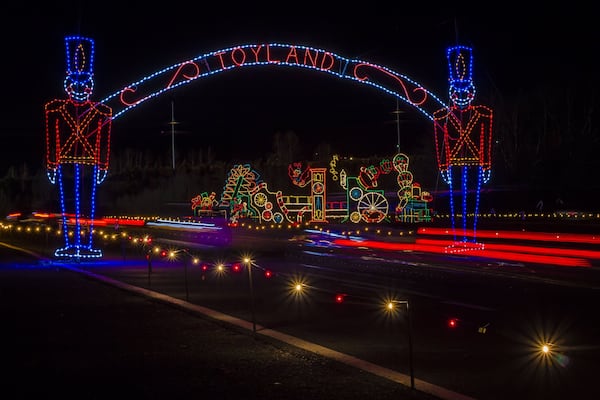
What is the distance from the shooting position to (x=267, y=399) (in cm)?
759

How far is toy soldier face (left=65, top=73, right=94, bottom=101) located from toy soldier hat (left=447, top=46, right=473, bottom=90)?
34.0 feet

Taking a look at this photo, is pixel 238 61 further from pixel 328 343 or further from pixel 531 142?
pixel 531 142

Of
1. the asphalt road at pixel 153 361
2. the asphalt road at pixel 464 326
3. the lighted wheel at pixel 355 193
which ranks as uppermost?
the lighted wheel at pixel 355 193

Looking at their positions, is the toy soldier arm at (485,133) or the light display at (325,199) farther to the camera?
the light display at (325,199)

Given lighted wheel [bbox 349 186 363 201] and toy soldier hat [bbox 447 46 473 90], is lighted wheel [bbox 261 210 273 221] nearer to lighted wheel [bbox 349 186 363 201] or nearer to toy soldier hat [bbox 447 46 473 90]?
lighted wheel [bbox 349 186 363 201]

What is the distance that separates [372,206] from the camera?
144 feet

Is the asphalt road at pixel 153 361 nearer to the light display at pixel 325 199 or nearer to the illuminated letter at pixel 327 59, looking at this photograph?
the illuminated letter at pixel 327 59

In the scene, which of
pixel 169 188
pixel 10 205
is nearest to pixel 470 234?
pixel 169 188

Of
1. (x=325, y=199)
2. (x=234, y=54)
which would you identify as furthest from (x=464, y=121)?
(x=325, y=199)

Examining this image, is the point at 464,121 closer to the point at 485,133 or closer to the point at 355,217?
the point at 485,133

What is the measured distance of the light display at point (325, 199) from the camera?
143 ft

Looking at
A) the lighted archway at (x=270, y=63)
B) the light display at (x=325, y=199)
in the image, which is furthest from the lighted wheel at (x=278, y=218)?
the lighted archway at (x=270, y=63)

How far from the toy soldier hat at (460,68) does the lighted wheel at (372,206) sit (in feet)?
68.1

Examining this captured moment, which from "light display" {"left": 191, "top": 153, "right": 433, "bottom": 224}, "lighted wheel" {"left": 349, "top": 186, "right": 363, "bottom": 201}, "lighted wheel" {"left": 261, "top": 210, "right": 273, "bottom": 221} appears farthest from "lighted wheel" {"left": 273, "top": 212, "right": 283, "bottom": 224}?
"lighted wheel" {"left": 349, "top": 186, "right": 363, "bottom": 201}
